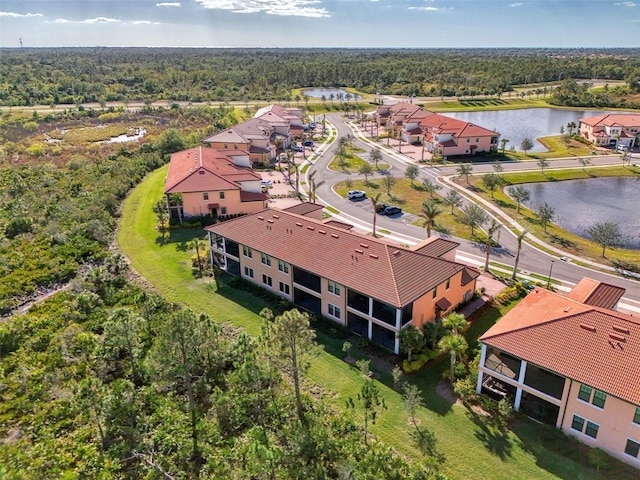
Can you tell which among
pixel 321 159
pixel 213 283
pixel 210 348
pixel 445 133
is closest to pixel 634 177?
pixel 445 133

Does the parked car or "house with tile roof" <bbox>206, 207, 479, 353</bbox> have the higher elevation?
"house with tile roof" <bbox>206, 207, 479, 353</bbox>

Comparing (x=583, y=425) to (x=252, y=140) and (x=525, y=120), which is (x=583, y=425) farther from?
(x=525, y=120)

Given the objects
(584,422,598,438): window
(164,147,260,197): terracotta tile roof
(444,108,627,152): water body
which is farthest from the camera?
(444,108,627,152): water body

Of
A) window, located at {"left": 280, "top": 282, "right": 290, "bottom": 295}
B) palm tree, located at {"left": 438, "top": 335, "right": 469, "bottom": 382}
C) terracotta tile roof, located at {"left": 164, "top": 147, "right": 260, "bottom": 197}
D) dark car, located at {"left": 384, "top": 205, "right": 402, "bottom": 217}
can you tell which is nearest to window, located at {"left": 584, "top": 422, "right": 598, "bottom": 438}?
palm tree, located at {"left": 438, "top": 335, "right": 469, "bottom": 382}

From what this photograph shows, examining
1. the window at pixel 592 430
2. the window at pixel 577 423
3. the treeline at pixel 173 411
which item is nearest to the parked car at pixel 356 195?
the treeline at pixel 173 411

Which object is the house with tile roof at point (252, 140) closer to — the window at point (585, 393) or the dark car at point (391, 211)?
the dark car at point (391, 211)

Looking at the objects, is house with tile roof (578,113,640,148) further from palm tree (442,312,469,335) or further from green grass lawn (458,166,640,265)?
palm tree (442,312,469,335)
